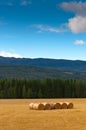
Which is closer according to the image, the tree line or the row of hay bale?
the row of hay bale

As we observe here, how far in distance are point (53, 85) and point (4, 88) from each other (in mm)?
17877

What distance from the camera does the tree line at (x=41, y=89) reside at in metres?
120

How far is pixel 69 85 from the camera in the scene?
130 metres

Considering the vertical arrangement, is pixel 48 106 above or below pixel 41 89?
below

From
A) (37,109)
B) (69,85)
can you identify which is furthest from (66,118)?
(69,85)

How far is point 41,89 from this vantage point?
124625 millimetres

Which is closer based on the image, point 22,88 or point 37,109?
point 37,109

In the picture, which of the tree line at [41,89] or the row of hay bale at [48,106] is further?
the tree line at [41,89]

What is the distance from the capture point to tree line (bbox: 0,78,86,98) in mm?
120350

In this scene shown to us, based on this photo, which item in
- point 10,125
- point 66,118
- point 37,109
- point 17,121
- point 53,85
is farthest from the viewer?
point 53,85

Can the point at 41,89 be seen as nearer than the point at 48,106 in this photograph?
No

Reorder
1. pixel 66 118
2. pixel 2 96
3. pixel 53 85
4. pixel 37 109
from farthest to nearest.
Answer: pixel 53 85 → pixel 2 96 → pixel 37 109 → pixel 66 118

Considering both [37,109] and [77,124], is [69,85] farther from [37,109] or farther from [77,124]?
[77,124]

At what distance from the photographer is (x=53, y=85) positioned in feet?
420
